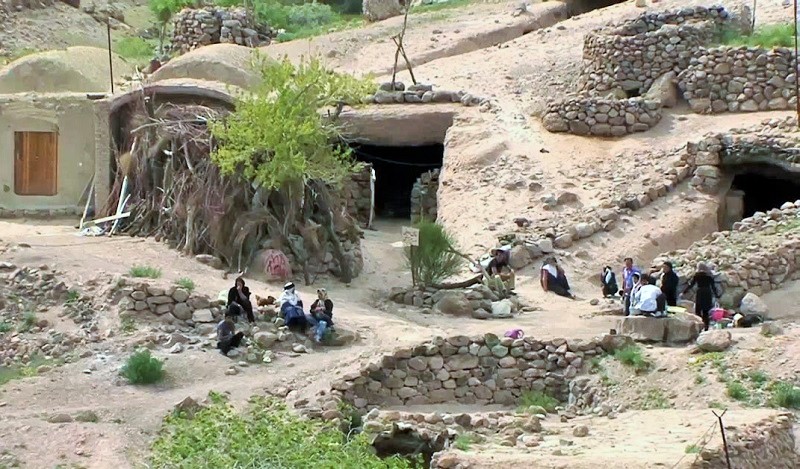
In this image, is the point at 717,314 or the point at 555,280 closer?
the point at 717,314

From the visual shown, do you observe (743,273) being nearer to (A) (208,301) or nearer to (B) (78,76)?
(A) (208,301)

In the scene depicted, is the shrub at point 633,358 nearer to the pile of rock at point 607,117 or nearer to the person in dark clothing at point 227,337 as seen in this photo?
the person in dark clothing at point 227,337

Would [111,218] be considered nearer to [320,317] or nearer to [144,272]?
[144,272]

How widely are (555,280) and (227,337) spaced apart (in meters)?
5.51

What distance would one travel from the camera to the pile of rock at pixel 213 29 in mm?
38953

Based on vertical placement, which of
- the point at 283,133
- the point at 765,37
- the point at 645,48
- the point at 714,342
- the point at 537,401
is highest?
the point at 765,37

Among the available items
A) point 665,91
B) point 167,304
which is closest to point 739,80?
point 665,91

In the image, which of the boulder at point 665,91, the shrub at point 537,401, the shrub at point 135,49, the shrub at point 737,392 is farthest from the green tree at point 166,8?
the shrub at point 737,392

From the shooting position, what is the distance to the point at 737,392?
63.7 ft

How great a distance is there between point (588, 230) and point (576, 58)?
7.88 meters

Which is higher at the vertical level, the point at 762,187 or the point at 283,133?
the point at 283,133

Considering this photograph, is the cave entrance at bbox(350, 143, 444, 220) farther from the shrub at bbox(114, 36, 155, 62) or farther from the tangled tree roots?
the shrub at bbox(114, 36, 155, 62)

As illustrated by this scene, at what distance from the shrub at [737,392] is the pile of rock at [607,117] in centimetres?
1139

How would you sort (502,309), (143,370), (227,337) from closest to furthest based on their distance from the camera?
(143,370) → (227,337) → (502,309)
